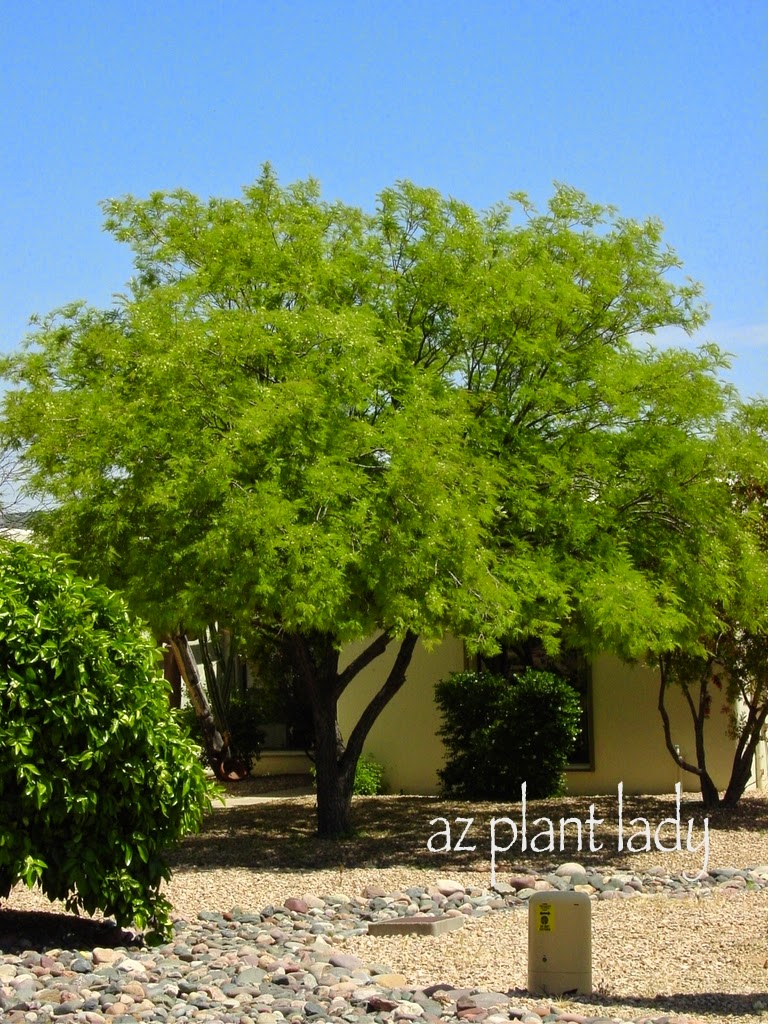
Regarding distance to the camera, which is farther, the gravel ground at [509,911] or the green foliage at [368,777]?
the green foliage at [368,777]

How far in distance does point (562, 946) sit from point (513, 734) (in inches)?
389

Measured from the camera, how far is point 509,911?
984 centimetres

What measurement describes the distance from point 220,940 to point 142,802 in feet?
4.73

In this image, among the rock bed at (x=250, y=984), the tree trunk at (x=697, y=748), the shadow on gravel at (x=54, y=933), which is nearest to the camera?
the rock bed at (x=250, y=984)

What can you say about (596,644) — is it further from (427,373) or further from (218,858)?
(218,858)

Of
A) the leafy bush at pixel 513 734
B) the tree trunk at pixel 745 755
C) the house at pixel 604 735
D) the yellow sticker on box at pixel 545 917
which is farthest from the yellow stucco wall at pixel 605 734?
the yellow sticker on box at pixel 545 917

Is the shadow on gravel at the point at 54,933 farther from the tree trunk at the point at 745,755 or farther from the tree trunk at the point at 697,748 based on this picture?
the tree trunk at the point at 745,755

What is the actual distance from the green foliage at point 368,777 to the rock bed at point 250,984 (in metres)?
8.13

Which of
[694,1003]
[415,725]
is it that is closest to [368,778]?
[415,725]

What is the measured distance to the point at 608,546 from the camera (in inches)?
477

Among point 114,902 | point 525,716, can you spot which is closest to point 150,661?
point 114,902

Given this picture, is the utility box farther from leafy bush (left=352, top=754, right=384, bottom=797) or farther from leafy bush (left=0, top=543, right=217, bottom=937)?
leafy bush (left=352, top=754, right=384, bottom=797)

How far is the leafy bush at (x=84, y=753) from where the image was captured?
24.7ft

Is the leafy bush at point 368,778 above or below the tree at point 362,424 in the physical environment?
below
